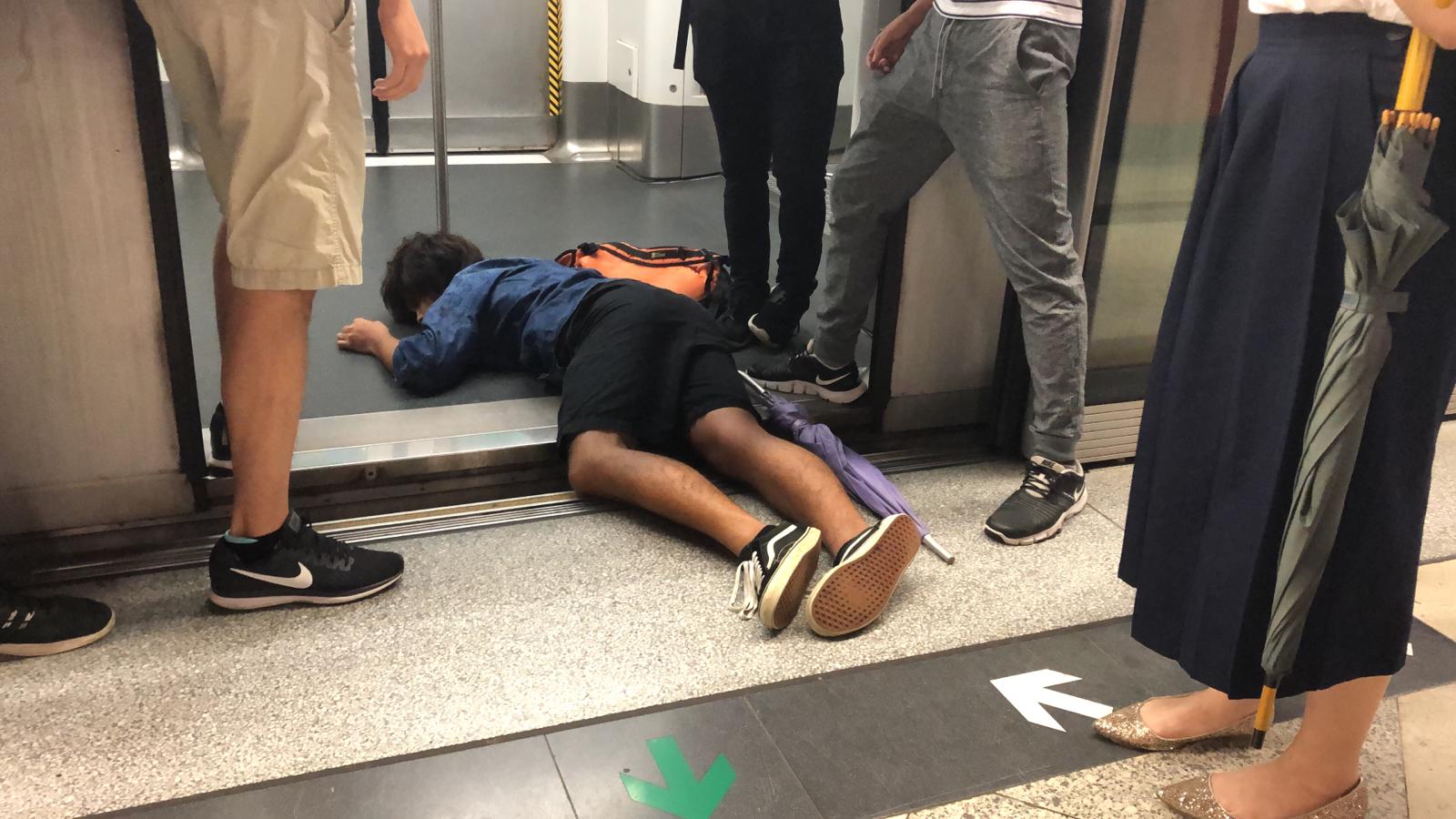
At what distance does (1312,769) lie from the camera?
4.72ft

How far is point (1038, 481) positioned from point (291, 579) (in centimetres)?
142

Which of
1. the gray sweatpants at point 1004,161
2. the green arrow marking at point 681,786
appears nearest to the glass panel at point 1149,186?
the gray sweatpants at point 1004,161

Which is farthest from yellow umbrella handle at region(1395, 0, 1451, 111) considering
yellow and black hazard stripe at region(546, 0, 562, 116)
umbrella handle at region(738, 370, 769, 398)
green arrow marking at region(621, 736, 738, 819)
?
yellow and black hazard stripe at region(546, 0, 562, 116)

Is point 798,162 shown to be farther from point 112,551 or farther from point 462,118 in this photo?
point 462,118

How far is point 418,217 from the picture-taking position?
4199 mm

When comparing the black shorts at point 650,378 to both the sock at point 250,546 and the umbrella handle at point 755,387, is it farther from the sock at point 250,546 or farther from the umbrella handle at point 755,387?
the sock at point 250,546

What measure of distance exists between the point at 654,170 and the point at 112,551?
338cm

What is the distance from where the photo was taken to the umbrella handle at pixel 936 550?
2.13 m

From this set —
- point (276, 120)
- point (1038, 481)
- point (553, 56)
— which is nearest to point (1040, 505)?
point (1038, 481)

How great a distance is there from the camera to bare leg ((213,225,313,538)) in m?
1.72

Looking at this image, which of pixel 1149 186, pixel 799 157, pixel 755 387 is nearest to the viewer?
pixel 1149 186

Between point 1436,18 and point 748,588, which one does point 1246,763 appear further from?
point 1436,18

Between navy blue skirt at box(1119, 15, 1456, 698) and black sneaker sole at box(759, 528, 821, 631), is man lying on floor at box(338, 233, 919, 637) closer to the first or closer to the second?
black sneaker sole at box(759, 528, 821, 631)

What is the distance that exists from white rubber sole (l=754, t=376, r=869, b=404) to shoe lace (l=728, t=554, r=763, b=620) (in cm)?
80
